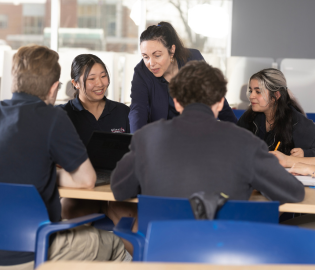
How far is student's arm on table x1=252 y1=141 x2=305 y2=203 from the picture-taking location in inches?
48.3

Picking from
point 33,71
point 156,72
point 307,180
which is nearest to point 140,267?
point 33,71

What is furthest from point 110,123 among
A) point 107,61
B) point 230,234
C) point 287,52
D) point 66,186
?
point 287,52

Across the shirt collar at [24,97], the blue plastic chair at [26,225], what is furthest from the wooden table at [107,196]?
the shirt collar at [24,97]

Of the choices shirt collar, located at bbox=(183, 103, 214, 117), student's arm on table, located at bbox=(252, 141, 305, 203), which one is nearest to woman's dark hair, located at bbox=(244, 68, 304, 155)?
student's arm on table, located at bbox=(252, 141, 305, 203)

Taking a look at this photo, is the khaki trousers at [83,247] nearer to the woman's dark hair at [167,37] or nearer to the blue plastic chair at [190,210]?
the blue plastic chair at [190,210]

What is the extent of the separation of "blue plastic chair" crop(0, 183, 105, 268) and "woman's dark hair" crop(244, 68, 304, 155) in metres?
1.35

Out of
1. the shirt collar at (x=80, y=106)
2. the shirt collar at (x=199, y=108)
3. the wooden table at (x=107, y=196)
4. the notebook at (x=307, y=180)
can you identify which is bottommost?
the wooden table at (x=107, y=196)

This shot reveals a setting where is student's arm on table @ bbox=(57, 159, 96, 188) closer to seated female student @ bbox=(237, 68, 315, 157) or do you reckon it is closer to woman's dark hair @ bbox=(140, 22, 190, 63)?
woman's dark hair @ bbox=(140, 22, 190, 63)

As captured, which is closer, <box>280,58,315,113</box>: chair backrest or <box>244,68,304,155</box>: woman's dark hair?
<box>244,68,304,155</box>: woman's dark hair

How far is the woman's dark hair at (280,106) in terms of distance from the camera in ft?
7.36

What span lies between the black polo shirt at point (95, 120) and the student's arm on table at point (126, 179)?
2.98ft

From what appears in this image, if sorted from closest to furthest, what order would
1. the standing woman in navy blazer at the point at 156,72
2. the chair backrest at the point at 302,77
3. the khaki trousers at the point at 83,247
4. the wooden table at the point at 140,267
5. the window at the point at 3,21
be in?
the wooden table at the point at 140,267
the khaki trousers at the point at 83,247
the standing woman in navy blazer at the point at 156,72
the chair backrest at the point at 302,77
the window at the point at 3,21

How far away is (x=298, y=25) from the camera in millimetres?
5227

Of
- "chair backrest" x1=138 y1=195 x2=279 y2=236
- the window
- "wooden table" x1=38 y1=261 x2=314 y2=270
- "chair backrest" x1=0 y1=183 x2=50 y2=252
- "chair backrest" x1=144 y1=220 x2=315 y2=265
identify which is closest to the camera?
"wooden table" x1=38 y1=261 x2=314 y2=270
